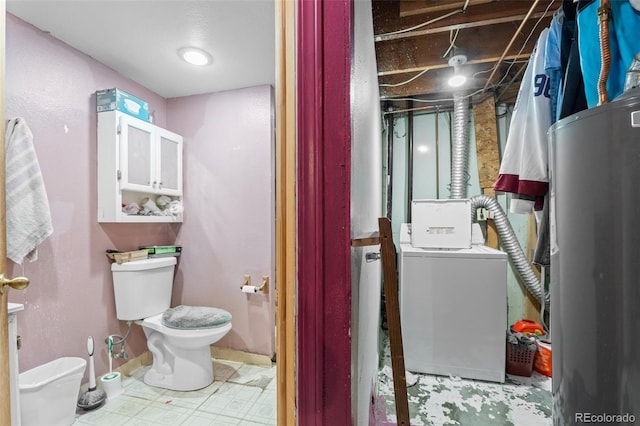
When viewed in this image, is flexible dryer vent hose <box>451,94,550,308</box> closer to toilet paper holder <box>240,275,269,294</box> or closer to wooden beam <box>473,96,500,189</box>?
wooden beam <box>473,96,500,189</box>

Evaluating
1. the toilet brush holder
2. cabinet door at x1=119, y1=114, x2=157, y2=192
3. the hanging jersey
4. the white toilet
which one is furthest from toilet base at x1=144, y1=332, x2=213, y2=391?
the hanging jersey

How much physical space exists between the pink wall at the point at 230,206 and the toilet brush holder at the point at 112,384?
0.68 metres

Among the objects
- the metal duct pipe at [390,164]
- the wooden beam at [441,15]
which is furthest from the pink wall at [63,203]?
the metal duct pipe at [390,164]

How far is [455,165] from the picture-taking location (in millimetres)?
2713

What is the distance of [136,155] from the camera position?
2061 millimetres

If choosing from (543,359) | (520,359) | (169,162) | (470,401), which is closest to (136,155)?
(169,162)

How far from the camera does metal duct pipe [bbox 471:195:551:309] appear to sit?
2582 millimetres

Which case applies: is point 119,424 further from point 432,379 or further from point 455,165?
point 455,165

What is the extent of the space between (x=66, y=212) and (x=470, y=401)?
2.73 metres

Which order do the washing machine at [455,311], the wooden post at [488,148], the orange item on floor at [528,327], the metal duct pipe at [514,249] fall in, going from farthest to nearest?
the wooden post at [488,148] < the metal duct pipe at [514,249] < the orange item on floor at [528,327] < the washing machine at [455,311]

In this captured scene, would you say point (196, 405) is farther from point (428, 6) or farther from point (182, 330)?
point (428, 6)

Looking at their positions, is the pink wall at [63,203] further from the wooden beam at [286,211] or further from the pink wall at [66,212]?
the wooden beam at [286,211]

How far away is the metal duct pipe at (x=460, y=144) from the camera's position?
8.75 ft

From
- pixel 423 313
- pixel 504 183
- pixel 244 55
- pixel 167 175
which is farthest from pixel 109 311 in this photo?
pixel 504 183
